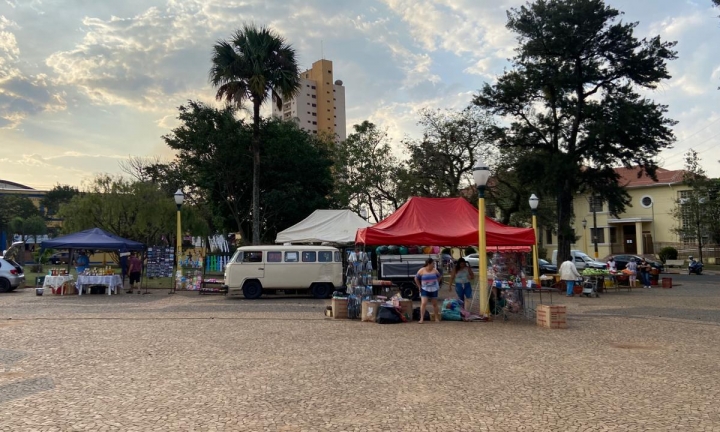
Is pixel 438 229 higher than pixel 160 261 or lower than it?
higher

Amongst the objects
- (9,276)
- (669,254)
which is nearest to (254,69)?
(9,276)

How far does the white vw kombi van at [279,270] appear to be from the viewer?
758 inches

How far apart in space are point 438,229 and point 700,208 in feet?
130

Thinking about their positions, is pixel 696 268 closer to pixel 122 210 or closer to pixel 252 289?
pixel 252 289

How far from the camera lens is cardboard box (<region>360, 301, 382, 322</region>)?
13.1 metres

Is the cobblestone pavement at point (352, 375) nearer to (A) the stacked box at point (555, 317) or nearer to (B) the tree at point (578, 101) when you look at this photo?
(A) the stacked box at point (555, 317)

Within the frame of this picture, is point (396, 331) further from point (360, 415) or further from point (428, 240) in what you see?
point (360, 415)

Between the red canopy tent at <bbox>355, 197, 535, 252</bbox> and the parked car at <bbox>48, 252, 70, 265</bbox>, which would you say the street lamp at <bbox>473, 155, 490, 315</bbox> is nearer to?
the red canopy tent at <bbox>355, 197, 535, 252</bbox>

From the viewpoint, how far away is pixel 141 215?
33344mm

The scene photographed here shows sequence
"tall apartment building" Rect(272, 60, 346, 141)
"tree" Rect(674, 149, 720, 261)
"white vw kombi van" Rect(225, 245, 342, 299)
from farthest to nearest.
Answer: "tall apartment building" Rect(272, 60, 346, 141) → "tree" Rect(674, 149, 720, 261) → "white vw kombi van" Rect(225, 245, 342, 299)

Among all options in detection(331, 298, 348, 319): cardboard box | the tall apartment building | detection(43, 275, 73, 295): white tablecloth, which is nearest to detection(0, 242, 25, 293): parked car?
detection(43, 275, 73, 295): white tablecloth

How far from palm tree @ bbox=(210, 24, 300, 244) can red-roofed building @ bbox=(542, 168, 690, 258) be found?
37262 millimetres

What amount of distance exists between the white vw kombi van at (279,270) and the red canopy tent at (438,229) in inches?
206

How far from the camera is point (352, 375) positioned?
7449 mm
